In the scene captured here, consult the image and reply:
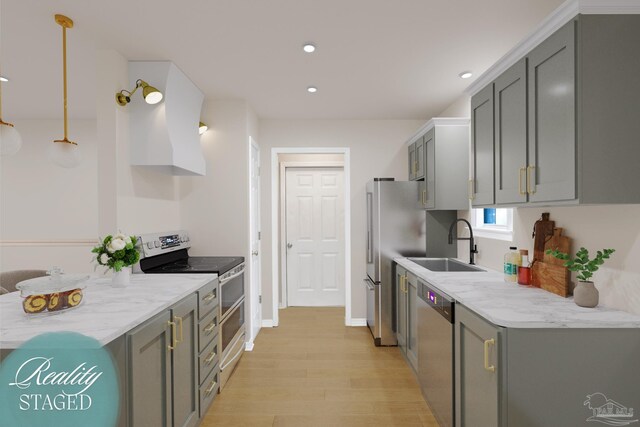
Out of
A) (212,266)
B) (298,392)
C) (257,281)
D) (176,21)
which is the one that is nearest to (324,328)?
(257,281)

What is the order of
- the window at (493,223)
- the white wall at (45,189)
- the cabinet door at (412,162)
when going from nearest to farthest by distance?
the window at (493,223) < the cabinet door at (412,162) < the white wall at (45,189)

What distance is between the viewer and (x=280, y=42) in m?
2.25

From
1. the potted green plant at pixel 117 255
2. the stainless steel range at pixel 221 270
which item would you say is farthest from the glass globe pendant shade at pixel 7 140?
the stainless steel range at pixel 221 270

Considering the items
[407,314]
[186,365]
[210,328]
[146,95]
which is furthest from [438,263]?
[146,95]

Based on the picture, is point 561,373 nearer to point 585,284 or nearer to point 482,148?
point 585,284

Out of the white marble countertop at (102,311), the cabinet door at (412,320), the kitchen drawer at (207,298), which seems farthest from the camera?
the cabinet door at (412,320)

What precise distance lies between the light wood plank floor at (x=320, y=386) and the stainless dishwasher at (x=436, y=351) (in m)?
0.18

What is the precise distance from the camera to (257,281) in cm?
380

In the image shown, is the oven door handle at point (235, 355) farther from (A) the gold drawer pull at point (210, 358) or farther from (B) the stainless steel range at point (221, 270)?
(A) the gold drawer pull at point (210, 358)

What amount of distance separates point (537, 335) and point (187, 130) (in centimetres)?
280

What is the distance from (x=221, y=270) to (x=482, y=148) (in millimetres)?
2115

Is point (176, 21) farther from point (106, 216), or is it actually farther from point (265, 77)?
point (106, 216)

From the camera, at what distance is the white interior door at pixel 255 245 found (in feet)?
11.7

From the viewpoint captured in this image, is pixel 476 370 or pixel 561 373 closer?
pixel 561 373
